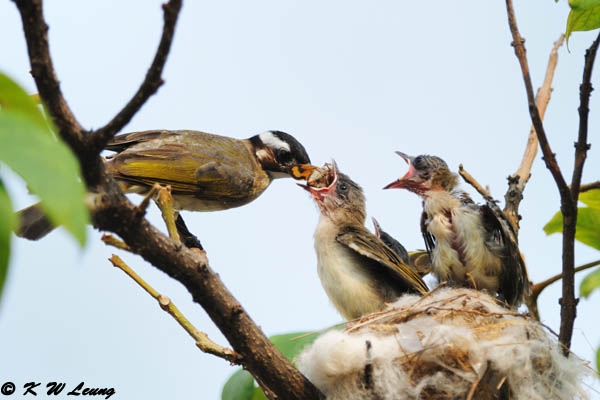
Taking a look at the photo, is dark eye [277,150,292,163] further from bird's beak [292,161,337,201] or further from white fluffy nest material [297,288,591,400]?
white fluffy nest material [297,288,591,400]

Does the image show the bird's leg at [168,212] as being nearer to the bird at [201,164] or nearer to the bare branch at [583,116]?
the bird at [201,164]

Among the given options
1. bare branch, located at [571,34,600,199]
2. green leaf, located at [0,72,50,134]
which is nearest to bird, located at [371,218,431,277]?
bare branch, located at [571,34,600,199]

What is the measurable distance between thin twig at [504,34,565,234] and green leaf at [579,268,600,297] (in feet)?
6.36

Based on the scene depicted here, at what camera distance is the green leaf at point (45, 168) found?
78 cm

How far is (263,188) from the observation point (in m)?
5.20

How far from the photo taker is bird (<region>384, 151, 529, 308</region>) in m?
3.82

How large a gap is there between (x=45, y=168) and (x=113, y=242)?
1523mm

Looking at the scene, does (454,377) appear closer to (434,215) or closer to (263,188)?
(434,215)

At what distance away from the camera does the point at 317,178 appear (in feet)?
15.7

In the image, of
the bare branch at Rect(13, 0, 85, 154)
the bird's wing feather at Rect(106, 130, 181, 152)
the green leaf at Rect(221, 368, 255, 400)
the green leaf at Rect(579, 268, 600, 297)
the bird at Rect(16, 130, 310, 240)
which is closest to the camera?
the bare branch at Rect(13, 0, 85, 154)

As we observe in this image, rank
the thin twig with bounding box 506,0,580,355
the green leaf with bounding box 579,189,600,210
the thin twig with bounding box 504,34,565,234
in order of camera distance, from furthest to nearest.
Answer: the thin twig with bounding box 504,34,565,234 → the green leaf with bounding box 579,189,600,210 → the thin twig with bounding box 506,0,580,355

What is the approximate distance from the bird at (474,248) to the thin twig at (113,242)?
224 centimetres

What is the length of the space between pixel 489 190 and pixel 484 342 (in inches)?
50.3

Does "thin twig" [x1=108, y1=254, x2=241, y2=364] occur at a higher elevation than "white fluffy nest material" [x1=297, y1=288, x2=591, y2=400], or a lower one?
higher
